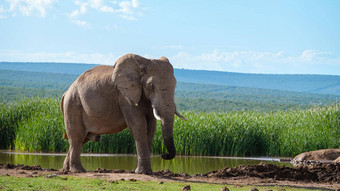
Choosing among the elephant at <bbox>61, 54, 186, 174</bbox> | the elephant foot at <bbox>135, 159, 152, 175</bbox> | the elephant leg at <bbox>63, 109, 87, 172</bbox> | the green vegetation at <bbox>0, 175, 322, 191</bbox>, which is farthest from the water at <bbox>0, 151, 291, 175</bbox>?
the green vegetation at <bbox>0, 175, 322, 191</bbox>

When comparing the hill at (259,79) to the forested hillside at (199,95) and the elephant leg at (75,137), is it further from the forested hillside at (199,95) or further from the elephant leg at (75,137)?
the elephant leg at (75,137)

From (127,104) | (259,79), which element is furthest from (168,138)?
(259,79)

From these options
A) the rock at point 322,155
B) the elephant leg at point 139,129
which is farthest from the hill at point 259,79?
the elephant leg at point 139,129

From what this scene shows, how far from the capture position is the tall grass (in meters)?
19.7

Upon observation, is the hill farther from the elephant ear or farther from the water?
the elephant ear

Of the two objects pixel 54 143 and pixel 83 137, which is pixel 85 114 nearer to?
pixel 83 137

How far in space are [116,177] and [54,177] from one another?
1101 mm

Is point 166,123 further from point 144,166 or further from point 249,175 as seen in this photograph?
point 249,175

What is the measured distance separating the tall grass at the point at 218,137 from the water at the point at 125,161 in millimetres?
948

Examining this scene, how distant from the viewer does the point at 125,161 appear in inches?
670

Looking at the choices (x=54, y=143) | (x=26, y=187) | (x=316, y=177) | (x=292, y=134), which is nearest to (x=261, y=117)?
(x=292, y=134)

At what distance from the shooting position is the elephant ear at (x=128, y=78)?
11305 mm

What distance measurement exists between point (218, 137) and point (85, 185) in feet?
36.3

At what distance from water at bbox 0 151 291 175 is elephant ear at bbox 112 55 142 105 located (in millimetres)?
3761
